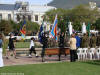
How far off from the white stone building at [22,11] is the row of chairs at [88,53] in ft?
262

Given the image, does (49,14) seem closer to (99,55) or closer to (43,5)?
(43,5)

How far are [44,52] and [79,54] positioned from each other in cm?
190

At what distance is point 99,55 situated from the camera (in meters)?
17.1

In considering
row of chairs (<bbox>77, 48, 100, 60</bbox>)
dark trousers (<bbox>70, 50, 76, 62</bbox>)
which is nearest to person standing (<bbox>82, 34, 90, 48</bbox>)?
row of chairs (<bbox>77, 48, 100, 60</bbox>)

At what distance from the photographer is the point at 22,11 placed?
101m

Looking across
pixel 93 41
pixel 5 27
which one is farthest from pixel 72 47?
pixel 5 27

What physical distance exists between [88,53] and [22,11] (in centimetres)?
8575

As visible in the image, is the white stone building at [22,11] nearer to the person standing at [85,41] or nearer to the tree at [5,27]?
the tree at [5,27]

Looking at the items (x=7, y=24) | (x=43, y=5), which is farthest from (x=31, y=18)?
(x=7, y=24)

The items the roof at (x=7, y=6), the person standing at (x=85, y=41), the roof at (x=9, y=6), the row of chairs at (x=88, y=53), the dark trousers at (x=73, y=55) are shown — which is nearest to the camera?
the dark trousers at (x=73, y=55)

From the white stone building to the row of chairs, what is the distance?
3143 inches

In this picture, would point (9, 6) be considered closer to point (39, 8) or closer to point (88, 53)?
point (39, 8)

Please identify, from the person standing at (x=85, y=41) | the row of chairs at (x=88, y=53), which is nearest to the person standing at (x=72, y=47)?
the row of chairs at (x=88, y=53)

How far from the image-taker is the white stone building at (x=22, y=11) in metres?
97.8
